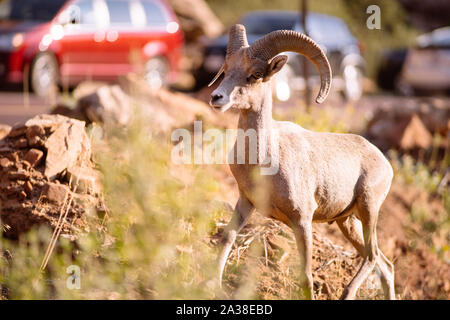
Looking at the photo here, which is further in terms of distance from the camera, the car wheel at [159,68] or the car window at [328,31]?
the car window at [328,31]

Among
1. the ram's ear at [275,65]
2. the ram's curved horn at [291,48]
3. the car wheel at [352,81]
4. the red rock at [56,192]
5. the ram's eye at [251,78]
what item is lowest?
the red rock at [56,192]

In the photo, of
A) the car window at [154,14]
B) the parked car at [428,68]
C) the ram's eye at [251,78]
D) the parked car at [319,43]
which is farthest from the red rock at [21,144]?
the parked car at [428,68]

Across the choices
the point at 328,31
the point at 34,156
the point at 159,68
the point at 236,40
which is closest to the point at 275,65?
the point at 236,40

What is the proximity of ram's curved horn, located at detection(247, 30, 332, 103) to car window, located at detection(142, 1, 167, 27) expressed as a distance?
12.3 m

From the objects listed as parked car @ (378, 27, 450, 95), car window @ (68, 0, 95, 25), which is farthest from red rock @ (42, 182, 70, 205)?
parked car @ (378, 27, 450, 95)

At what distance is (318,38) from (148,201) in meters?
13.4

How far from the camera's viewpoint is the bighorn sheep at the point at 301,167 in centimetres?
487

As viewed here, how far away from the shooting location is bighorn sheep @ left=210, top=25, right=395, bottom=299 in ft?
16.0

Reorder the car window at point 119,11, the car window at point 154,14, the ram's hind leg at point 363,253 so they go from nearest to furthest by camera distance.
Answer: the ram's hind leg at point 363,253 → the car window at point 119,11 → the car window at point 154,14

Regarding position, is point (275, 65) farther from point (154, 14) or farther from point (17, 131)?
point (154, 14)

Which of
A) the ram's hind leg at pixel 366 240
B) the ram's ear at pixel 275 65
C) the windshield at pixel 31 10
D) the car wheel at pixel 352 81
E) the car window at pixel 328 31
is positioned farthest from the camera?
the car wheel at pixel 352 81

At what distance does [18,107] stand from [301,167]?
9025mm

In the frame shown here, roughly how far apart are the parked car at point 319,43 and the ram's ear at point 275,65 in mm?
10836

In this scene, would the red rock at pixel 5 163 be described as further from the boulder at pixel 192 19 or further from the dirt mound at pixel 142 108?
the boulder at pixel 192 19
